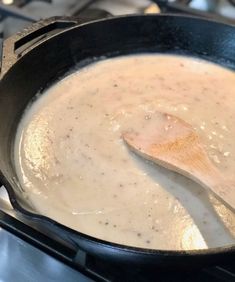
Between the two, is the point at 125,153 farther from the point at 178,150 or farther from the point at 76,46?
the point at 76,46

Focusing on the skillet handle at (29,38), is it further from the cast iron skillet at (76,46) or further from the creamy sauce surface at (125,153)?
the creamy sauce surface at (125,153)

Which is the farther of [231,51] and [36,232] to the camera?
[231,51]

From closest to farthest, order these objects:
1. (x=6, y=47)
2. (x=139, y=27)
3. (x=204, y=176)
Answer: (x=204, y=176), (x=6, y=47), (x=139, y=27)

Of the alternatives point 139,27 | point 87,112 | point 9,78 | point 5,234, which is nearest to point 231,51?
point 139,27

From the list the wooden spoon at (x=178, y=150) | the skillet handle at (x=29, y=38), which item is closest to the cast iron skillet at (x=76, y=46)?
the skillet handle at (x=29, y=38)

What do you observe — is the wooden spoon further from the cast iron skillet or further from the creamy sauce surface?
the cast iron skillet

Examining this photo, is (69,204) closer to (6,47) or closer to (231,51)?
(6,47)

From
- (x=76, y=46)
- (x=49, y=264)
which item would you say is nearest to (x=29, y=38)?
(x=76, y=46)
